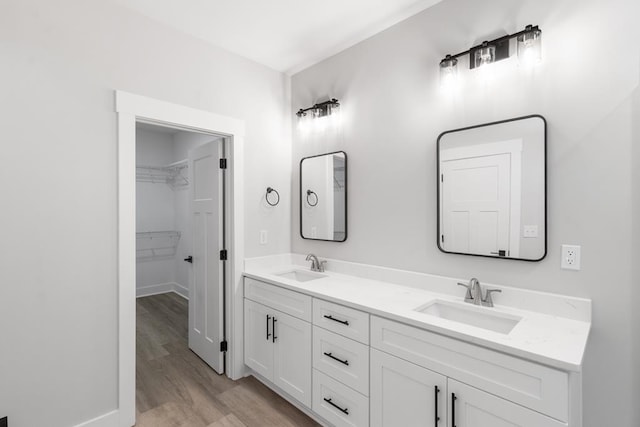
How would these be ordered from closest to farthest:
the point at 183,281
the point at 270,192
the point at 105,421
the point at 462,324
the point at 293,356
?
the point at 462,324 → the point at 105,421 → the point at 293,356 → the point at 270,192 → the point at 183,281

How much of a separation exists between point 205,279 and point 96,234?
1115mm

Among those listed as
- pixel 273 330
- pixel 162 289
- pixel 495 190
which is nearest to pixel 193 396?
pixel 273 330

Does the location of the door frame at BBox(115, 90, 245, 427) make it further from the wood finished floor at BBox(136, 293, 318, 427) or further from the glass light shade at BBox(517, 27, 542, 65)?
the glass light shade at BBox(517, 27, 542, 65)

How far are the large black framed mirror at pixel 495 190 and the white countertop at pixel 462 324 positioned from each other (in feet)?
1.05

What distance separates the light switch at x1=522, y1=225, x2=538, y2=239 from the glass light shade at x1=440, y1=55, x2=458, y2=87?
0.95 metres

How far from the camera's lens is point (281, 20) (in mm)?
2217

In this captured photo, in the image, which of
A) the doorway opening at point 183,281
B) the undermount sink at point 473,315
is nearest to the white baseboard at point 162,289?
the doorway opening at point 183,281

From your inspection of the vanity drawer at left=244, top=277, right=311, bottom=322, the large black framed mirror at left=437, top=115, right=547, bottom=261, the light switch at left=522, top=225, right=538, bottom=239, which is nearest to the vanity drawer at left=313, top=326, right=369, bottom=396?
the vanity drawer at left=244, top=277, right=311, bottom=322

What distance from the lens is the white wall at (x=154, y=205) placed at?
4961 millimetres

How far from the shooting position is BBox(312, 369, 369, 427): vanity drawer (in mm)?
1749

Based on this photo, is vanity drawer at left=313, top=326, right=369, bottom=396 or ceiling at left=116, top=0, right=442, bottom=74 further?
ceiling at left=116, top=0, right=442, bottom=74

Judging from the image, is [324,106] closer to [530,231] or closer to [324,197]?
[324,197]

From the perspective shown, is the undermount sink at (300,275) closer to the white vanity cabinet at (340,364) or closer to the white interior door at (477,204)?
the white vanity cabinet at (340,364)

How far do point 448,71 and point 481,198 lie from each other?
30.8 inches
